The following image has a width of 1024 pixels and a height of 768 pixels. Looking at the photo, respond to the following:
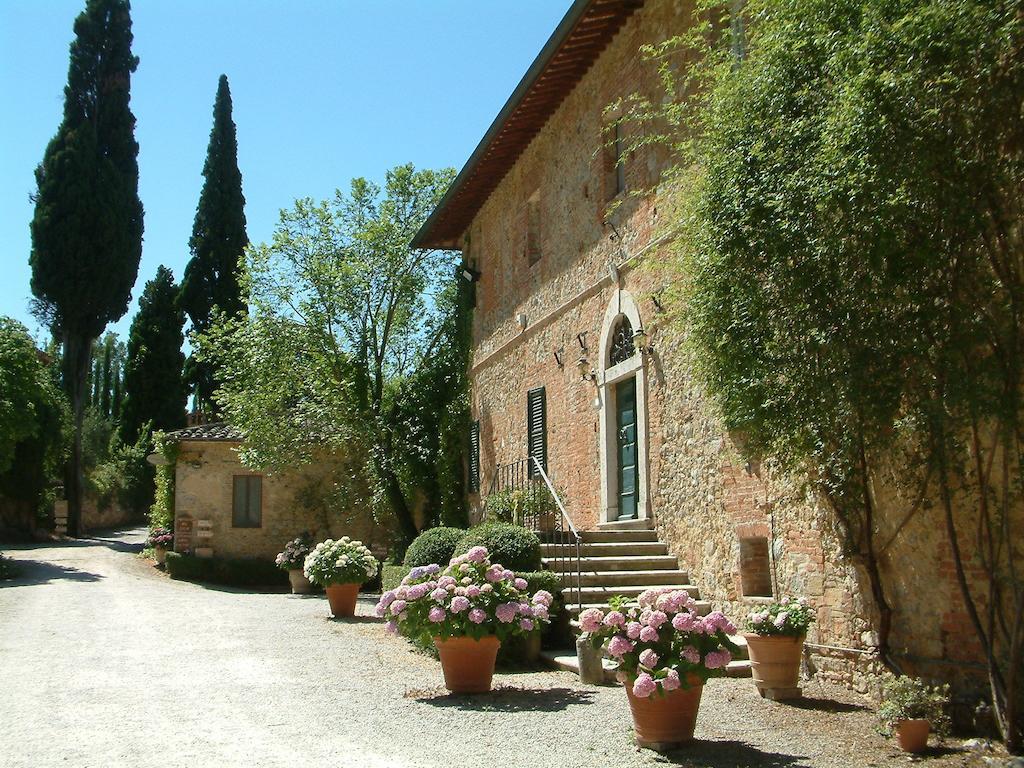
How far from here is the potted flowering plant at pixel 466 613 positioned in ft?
23.8

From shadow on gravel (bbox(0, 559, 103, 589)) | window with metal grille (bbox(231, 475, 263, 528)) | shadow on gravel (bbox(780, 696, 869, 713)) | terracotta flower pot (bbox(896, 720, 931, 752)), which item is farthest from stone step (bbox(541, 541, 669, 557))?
shadow on gravel (bbox(0, 559, 103, 589))

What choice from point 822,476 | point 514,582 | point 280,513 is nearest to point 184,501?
point 280,513

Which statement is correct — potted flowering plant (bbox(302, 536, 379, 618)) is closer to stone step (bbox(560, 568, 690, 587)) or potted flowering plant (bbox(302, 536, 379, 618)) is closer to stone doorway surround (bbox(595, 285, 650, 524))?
stone doorway surround (bbox(595, 285, 650, 524))

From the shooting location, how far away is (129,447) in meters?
34.5

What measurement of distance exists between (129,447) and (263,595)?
2015 cm

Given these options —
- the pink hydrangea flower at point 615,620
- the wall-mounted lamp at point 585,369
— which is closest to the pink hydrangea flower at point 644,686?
the pink hydrangea flower at point 615,620

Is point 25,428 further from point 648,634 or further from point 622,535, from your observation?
point 648,634

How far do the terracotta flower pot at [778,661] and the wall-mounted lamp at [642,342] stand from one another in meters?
4.28

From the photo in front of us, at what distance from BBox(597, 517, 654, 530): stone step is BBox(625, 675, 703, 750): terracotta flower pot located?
16.2 feet

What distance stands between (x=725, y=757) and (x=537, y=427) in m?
8.55

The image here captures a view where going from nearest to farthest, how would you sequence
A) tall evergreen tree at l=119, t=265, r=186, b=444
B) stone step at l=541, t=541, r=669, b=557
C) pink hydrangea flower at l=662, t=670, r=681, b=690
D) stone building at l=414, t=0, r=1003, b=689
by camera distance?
pink hydrangea flower at l=662, t=670, r=681, b=690
stone building at l=414, t=0, r=1003, b=689
stone step at l=541, t=541, r=669, b=557
tall evergreen tree at l=119, t=265, r=186, b=444

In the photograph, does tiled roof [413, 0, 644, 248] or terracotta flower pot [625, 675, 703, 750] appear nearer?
terracotta flower pot [625, 675, 703, 750]

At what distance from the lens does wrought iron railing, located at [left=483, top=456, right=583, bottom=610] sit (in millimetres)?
9969

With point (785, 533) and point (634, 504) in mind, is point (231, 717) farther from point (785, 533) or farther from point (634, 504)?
point (634, 504)
